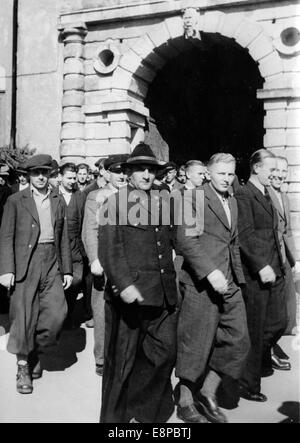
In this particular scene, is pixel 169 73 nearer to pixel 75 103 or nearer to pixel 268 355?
pixel 75 103

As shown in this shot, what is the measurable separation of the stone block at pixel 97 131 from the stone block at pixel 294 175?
3701mm

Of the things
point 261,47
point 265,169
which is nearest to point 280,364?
point 265,169

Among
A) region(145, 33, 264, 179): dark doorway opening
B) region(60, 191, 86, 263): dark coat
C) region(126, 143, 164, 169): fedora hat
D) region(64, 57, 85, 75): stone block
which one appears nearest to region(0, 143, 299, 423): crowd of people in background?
region(126, 143, 164, 169): fedora hat

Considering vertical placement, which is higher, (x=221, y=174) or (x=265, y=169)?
(x=265, y=169)

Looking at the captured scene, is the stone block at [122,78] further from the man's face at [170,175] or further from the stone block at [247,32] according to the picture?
the man's face at [170,175]

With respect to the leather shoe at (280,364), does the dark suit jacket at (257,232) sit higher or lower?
higher

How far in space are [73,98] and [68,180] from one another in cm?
490

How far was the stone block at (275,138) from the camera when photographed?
10156 millimetres

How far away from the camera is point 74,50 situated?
11602 millimetres

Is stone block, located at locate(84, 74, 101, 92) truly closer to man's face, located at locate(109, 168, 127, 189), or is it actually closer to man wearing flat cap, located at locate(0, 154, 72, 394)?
man's face, located at locate(109, 168, 127, 189)

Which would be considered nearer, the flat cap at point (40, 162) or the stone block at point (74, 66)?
the flat cap at point (40, 162)

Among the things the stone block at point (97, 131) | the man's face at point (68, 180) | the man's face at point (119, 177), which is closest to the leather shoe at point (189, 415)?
the man's face at point (119, 177)

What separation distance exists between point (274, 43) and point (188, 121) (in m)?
5.32

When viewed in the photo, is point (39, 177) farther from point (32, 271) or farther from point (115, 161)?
point (32, 271)
